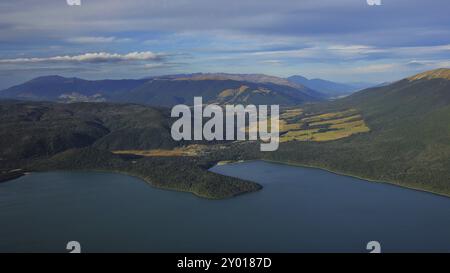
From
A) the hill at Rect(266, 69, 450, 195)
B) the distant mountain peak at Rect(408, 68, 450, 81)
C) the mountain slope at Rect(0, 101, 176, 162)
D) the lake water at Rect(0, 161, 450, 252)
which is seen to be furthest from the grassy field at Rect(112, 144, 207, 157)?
the distant mountain peak at Rect(408, 68, 450, 81)

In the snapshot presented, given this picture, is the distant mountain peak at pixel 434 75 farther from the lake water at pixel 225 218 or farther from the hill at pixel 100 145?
the hill at pixel 100 145

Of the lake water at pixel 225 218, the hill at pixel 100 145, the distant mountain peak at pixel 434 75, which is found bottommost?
the lake water at pixel 225 218

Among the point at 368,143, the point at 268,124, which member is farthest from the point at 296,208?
the point at 268,124

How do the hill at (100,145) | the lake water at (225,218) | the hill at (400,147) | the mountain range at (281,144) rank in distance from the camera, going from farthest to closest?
the mountain range at (281,144)
the hill at (400,147)
the hill at (100,145)
the lake water at (225,218)

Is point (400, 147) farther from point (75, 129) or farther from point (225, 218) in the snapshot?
point (75, 129)

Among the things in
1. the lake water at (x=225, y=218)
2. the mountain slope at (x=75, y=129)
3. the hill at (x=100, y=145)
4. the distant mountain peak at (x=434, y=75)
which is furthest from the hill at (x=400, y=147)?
the mountain slope at (x=75, y=129)

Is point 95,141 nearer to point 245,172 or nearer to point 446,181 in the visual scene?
point 245,172

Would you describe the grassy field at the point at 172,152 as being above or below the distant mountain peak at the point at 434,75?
below
